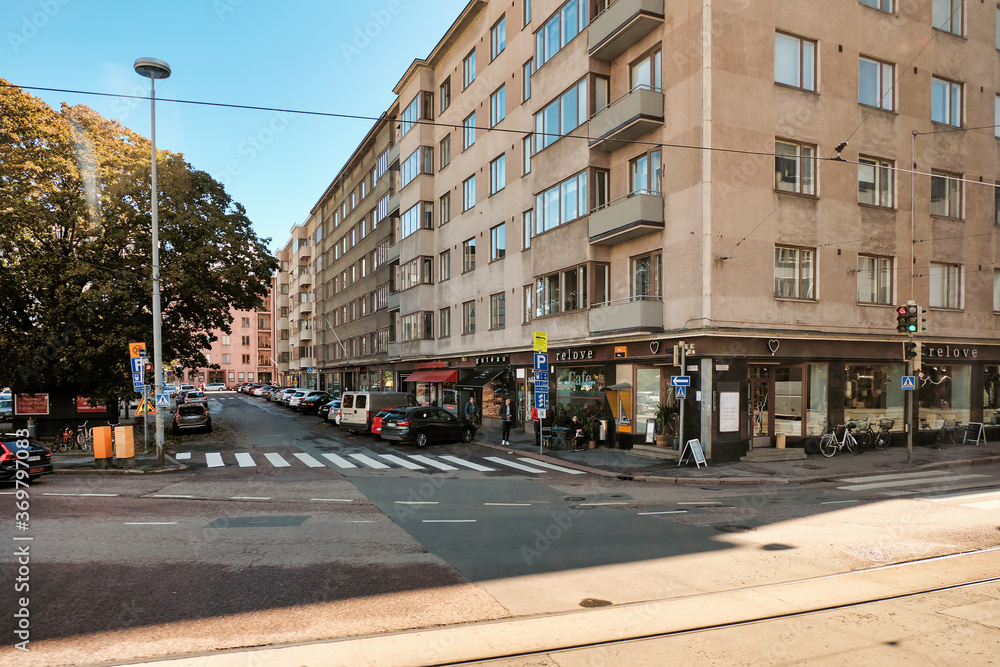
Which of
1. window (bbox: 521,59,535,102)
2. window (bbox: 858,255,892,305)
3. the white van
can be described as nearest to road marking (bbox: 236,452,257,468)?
the white van

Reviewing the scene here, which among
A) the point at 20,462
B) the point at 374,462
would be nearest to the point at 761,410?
the point at 374,462

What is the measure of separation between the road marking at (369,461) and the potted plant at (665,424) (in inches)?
351

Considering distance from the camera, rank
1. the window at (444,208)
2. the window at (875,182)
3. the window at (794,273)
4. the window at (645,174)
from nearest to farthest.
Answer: the window at (794,273) < the window at (645,174) < the window at (875,182) < the window at (444,208)

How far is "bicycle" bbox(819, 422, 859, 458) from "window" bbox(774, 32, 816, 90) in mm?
11078

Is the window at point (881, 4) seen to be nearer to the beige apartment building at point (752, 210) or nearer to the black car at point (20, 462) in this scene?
the beige apartment building at point (752, 210)

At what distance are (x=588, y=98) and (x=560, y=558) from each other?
737 inches

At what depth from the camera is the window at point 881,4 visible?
72.3ft

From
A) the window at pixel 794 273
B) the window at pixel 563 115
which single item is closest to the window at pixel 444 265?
the window at pixel 563 115

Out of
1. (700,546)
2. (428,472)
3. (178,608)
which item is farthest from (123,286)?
(700,546)

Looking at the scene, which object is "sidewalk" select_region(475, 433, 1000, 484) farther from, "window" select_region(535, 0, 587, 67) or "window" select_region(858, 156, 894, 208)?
"window" select_region(535, 0, 587, 67)

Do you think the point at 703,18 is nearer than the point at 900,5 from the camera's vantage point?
Yes

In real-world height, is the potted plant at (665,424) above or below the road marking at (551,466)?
above

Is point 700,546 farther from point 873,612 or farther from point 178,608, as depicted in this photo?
Answer: point 178,608

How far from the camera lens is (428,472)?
18.0 metres
